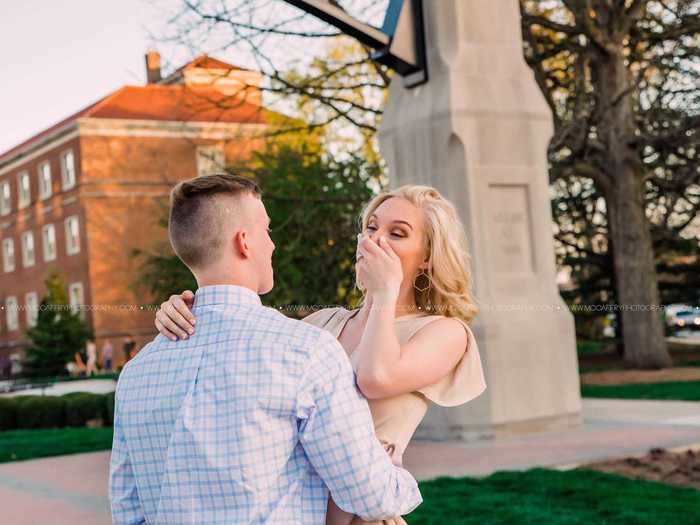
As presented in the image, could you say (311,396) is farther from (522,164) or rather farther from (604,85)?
(604,85)

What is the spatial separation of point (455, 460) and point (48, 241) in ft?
158

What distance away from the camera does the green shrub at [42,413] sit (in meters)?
16.7

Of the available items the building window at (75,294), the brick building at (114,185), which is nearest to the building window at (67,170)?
the brick building at (114,185)

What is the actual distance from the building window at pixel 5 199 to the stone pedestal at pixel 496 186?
50.5m

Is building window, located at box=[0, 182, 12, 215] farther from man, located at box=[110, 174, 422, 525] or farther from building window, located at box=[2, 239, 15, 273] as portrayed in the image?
man, located at box=[110, 174, 422, 525]

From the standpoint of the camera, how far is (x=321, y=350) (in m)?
2.38

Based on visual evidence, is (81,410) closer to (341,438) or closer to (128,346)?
(341,438)

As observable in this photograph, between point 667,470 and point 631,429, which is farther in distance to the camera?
point 631,429

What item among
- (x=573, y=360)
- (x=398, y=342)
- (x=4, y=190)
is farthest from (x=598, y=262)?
(x=4, y=190)

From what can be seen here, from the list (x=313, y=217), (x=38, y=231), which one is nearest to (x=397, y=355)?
(x=313, y=217)

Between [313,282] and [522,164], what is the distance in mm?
15404

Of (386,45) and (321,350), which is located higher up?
(386,45)

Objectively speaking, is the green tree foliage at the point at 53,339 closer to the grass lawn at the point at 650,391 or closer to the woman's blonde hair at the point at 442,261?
the grass lawn at the point at 650,391

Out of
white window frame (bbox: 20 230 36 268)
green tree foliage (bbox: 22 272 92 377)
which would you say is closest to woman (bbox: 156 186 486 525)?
green tree foliage (bbox: 22 272 92 377)
